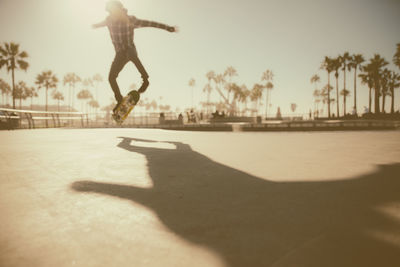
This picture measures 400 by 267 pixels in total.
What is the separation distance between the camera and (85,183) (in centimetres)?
235

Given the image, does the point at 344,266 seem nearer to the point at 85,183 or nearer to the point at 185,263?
the point at 185,263

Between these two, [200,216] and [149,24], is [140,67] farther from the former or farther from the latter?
[200,216]

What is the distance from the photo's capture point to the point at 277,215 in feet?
5.19

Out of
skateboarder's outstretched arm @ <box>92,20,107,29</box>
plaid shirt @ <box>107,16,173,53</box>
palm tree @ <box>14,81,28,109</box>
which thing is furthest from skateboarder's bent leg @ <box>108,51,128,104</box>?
palm tree @ <box>14,81,28,109</box>

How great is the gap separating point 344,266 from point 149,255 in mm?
881

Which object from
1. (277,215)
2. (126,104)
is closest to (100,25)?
(126,104)

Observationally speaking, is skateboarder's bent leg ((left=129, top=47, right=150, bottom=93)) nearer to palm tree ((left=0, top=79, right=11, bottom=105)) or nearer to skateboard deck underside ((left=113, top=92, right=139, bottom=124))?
skateboard deck underside ((left=113, top=92, right=139, bottom=124))

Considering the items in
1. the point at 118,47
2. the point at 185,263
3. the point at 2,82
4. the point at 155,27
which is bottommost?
the point at 185,263

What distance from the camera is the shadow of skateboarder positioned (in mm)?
1148

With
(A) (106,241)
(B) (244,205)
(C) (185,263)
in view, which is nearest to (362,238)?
(B) (244,205)

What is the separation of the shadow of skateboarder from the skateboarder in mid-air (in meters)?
4.91

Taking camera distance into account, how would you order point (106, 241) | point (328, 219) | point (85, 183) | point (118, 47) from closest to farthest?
point (106, 241) → point (328, 219) → point (85, 183) → point (118, 47)

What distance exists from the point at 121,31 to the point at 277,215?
646 centimetres

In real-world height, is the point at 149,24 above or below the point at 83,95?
below
